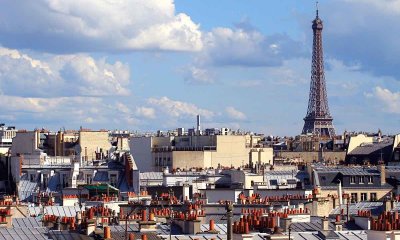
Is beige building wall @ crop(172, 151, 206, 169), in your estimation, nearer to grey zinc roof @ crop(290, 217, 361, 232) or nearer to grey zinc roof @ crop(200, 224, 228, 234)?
grey zinc roof @ crop(290, 217, 361, 232)

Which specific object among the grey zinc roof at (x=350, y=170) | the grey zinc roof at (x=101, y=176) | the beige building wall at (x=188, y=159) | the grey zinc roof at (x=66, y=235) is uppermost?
the beige building wall at (x=188, y=159)

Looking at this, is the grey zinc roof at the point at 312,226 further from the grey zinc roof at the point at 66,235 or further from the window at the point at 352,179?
the window at the point at 352,179

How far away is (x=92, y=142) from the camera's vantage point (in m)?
125

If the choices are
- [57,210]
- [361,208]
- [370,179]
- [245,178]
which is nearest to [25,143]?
[245,178]

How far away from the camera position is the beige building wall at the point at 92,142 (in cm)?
12301

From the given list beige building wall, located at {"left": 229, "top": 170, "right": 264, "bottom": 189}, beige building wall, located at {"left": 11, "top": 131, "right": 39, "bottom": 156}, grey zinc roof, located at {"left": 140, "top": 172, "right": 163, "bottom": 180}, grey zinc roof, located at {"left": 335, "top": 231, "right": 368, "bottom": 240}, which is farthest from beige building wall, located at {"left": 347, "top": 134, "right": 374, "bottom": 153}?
grey zinc roof, located at {"left": 335, "top": 231, "right": 368, "bottom": 240}

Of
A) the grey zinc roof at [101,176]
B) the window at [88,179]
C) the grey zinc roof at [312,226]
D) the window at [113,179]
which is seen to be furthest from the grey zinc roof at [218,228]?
the grey zinc roof at [101,176]

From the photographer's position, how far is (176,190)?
84.6m

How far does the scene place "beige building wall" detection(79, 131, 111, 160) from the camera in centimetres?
12301

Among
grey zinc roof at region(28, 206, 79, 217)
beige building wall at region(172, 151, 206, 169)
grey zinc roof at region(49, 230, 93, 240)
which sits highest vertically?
beige building wall at region(172, 151, 206, 169)

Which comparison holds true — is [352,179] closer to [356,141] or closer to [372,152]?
[372,152]

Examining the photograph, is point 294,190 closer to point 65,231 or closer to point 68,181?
point 68,181

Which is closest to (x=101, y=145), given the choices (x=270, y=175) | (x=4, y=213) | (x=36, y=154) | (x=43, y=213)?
(x=36, y=154)

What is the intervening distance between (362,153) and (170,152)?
70.6 feet
